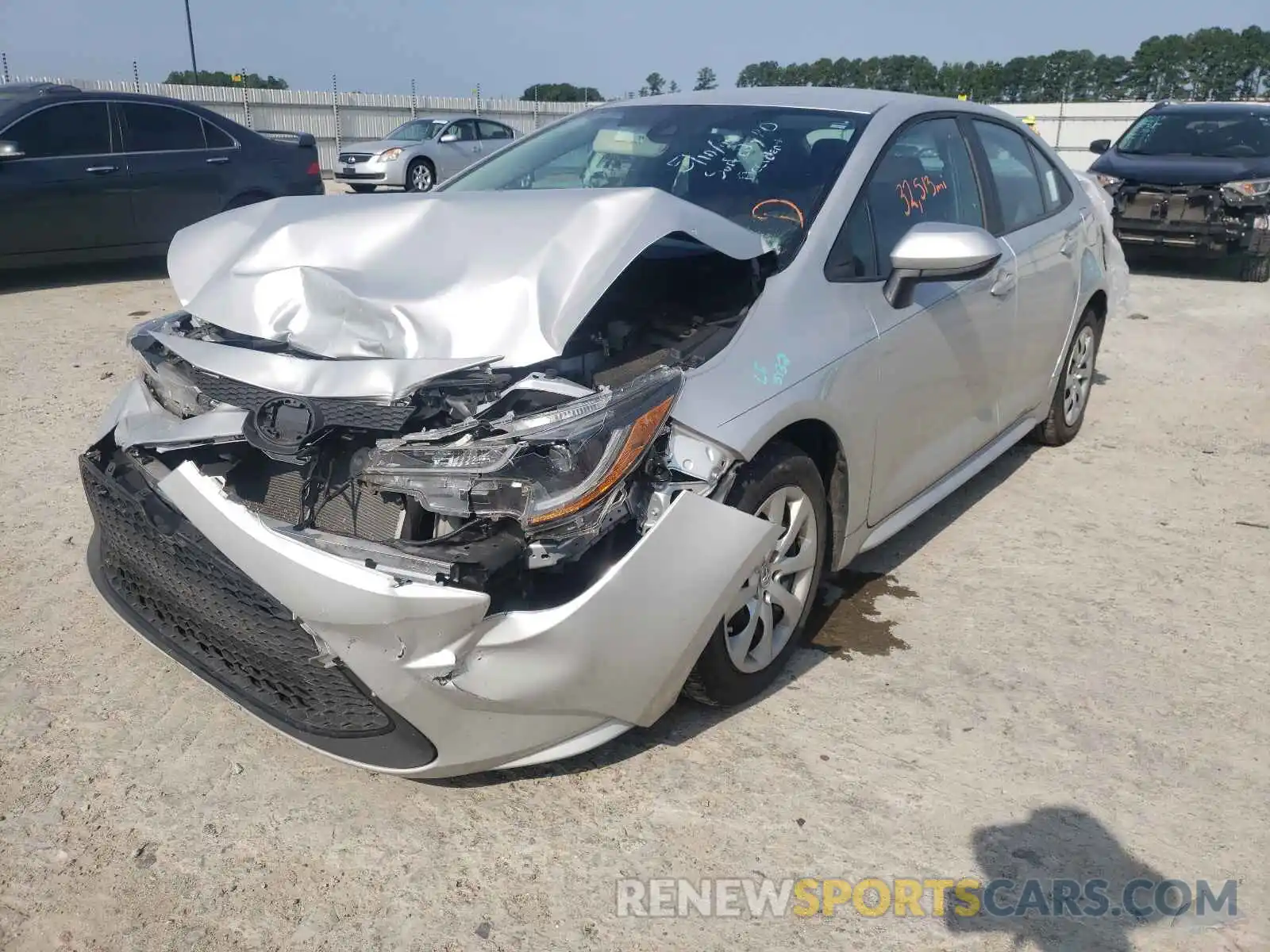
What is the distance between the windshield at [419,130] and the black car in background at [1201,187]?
12.8 m

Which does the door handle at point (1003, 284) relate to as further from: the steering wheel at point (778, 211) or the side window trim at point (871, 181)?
the steering wheel at point (778, 211)

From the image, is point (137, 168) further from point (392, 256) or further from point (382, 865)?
point (382, 865)

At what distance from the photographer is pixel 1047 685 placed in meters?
3.18

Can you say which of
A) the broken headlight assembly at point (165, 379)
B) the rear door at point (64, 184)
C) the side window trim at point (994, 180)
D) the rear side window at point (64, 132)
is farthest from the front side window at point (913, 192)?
the rear side window at point (64, 132)

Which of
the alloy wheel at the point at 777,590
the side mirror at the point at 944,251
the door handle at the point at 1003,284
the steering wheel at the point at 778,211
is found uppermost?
the steering wheel at the point at 778,211

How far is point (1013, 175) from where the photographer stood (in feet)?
14.6

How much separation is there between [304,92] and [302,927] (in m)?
28.3

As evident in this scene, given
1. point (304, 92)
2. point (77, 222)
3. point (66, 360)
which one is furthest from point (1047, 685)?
point (304, 92)

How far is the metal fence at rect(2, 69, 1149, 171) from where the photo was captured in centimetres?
2544

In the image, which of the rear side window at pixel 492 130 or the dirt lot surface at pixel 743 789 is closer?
the dirt lot surface at pixel 743 789

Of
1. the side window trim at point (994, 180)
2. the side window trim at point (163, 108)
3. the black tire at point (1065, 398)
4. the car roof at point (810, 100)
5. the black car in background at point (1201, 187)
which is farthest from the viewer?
the black car in background at point (1201, 187)

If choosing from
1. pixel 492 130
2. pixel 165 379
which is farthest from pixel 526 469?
pixel 492 130

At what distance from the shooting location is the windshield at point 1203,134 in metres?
10.4

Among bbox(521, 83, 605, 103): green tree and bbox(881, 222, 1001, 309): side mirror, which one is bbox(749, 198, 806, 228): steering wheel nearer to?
bbox(881, 222, 1001, 309): side mirror
